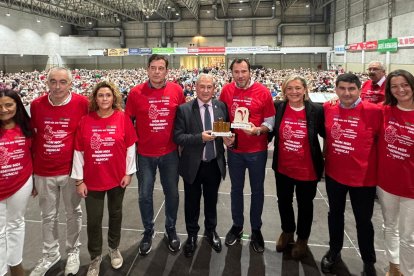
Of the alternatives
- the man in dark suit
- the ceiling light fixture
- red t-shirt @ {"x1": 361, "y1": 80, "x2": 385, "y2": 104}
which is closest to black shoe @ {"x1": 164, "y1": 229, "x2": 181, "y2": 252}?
the man in dark suit

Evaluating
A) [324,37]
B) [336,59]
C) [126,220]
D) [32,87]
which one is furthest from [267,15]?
[126,220]

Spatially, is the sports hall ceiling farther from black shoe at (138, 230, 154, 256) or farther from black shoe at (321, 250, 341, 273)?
black shoe at (321, 250, 341, 273)

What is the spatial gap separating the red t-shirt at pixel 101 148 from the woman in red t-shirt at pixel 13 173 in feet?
1.33

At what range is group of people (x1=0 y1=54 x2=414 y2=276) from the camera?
93.7 inches

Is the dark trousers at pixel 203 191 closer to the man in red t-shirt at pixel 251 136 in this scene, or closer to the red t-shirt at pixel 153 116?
the man in red t-shirt at pixel 251 136

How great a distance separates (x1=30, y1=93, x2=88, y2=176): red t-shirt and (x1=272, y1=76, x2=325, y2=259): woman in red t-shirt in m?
1.88

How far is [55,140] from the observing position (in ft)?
8.62

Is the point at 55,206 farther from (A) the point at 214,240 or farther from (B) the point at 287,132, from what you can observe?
(B) the point at 287,132

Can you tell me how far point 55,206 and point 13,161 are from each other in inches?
24.9

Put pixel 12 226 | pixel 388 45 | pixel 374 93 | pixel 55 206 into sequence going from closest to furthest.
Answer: pixel 12 226
pixel 55 206
pixel 374 93
pixel 388 45

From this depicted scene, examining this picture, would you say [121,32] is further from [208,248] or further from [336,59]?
[208,248]

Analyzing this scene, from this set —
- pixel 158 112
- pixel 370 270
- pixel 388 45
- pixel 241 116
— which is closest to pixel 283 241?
pixel 370 270

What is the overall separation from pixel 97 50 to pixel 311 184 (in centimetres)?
3426

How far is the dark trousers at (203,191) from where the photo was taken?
3.04 m
